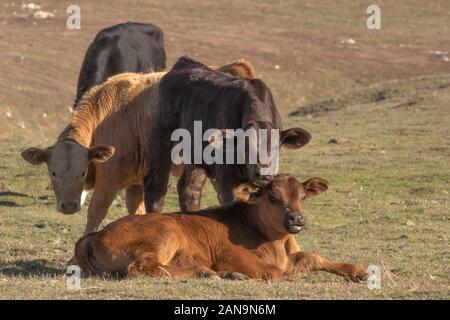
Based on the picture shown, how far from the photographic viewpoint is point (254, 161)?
10.0m

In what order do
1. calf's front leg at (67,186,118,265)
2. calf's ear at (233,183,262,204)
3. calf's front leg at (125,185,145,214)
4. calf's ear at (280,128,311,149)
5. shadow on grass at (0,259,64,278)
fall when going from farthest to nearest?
1. calf's front leg at (125,185,145,214)
2. calf's front leg at (67,186,118,265)
3. calf's ear at (280,128,311,149)
4. shadow on grass at (0,259,64,278)
5. calf's ear at (233,183,262,204)

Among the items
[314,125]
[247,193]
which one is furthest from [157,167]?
[314,125]

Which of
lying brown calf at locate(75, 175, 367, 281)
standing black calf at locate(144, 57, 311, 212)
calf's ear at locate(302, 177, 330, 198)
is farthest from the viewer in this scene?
standing black calf at locate(144, 57, 311, 212)

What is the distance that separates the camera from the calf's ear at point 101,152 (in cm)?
1138

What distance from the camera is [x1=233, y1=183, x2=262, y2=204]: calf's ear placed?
32.0ft

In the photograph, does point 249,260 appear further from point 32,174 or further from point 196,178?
point 32,174

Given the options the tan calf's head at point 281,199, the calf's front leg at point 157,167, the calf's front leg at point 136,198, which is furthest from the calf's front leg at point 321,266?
the calf's front leg at point 136,198

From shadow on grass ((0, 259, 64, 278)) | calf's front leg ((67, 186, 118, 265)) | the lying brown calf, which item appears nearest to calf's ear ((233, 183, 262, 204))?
the lying brown calf

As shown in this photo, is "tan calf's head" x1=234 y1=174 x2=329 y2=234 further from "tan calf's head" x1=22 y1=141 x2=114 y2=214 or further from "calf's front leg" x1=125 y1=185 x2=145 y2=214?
"calf's front leg" x1=125 y1=185 x2=145 y2=214

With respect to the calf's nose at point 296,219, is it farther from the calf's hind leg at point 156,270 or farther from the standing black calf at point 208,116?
the calf's hind leg at point 156,270

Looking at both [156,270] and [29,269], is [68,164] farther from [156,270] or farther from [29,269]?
[156,270]

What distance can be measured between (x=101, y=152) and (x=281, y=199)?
2444mm
